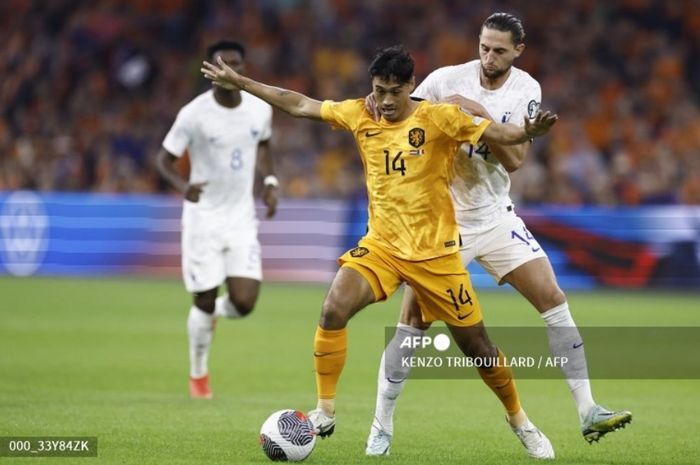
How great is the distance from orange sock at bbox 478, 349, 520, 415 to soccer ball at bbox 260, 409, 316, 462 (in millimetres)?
1161

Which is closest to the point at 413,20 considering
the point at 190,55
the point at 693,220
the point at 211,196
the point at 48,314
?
the point at 190,55

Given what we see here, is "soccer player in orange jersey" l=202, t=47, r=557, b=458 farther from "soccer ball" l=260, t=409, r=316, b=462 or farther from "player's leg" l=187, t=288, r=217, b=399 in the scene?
"player's leg" l=187, t=288, r=217, b=399

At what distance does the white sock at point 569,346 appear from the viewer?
8359 mm

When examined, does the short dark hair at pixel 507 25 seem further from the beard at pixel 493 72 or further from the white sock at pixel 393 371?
the white sock at pixel 393 371

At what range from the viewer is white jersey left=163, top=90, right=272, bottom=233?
11.5 metres

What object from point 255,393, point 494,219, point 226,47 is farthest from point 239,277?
point 494,219

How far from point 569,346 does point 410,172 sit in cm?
155

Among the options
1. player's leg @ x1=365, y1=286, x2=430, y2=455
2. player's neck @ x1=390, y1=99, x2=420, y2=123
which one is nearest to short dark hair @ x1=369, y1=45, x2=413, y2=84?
player's neck @ x1=390, y1=99, x2=420, y2=123

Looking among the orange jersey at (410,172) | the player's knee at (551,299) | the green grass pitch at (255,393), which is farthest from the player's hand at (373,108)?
the green grass pitch at (255,393)

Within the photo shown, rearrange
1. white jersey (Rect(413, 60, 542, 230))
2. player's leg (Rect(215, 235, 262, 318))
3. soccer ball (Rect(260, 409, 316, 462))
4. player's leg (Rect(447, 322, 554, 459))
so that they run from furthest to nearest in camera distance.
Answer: player's leg (Rect(215, 235, 262, 318)) → white jersey (Rect(413, 60, 542, 230)) → player's leg (Rect(447, 322, 554, 459)) → soccer ball (Rect(260, 409, 316, 462))

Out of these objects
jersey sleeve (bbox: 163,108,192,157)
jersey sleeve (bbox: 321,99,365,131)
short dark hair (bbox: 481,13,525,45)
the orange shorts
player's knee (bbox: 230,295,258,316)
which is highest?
short dark hair (bbox: 481,13,525,45)

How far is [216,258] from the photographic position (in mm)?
11477

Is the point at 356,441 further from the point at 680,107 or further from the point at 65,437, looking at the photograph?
the point at 680,107

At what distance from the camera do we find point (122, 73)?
26234mm
